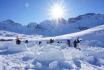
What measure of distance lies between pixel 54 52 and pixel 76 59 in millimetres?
1520

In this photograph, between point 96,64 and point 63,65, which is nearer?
point 63,65

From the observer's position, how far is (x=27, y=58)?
40.7 feet

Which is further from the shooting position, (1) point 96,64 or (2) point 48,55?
(1) point 96,64

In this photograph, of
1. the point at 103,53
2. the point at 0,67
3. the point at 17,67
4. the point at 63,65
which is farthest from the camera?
the point at 103,53

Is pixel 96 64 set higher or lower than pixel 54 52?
lower

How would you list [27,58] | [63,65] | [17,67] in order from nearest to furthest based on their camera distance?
[17,67] → [63,65] → [27,58]

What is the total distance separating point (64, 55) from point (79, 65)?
1134 mm

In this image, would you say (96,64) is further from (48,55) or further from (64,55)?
(48,55)

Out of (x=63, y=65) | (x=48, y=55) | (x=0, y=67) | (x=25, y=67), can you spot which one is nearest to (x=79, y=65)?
(x=63, y=65)

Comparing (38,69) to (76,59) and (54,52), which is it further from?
(76,59)

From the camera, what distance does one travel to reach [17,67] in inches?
390

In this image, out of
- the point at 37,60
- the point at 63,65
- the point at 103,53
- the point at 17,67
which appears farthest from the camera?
the point at 103,53

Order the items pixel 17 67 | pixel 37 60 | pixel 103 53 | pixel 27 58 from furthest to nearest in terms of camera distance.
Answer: pixel 103 53
pixel 27 58
pixel 37 60
pixel 17 67

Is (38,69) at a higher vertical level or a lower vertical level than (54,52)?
lower
